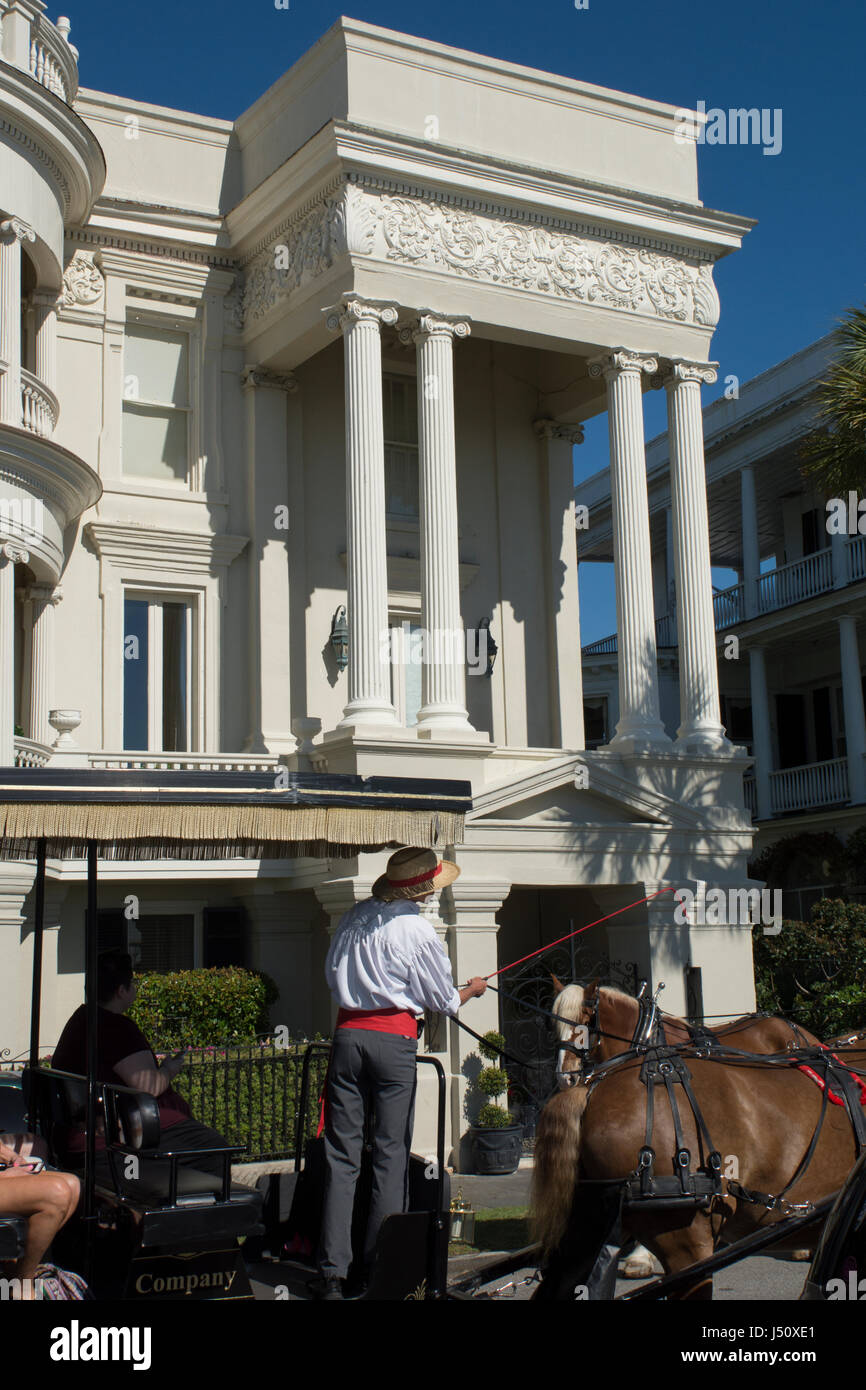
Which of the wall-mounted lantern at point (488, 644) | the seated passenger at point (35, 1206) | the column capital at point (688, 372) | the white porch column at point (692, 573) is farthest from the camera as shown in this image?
the wall-mounted lantern at point (488, 644)

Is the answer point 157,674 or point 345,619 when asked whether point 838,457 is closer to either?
point 345,619

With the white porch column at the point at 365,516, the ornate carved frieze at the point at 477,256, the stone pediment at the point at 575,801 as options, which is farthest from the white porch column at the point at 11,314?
the stone pediment at the point at 575,801

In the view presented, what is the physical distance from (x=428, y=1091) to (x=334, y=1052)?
30.2 feet

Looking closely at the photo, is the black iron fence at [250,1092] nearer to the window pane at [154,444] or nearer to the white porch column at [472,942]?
the white porch column at [472,942]

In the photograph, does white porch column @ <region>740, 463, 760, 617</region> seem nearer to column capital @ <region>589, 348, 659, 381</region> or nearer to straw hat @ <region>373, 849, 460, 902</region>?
column capital @ <region>589, 348, 659, 381</region>

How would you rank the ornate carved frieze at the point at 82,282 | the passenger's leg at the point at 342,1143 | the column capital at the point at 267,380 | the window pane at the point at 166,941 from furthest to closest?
the column capital at the point at 267,380 < the ornate carved frieze at the point at 82,282 < the window pane at the point at 166,941 < the passenger's leg at the point at 342,1143

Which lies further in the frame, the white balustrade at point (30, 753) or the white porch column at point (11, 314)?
the white porch column at point (11, 314)

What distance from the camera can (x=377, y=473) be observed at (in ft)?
60.0

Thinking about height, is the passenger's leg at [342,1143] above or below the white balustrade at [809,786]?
below

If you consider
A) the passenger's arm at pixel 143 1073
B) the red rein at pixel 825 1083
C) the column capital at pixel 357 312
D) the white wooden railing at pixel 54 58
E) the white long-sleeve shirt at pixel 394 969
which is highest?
the white wooden railing at pixel 54 58

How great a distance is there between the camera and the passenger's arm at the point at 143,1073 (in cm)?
700

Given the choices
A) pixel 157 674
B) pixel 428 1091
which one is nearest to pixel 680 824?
pixel 428 1091

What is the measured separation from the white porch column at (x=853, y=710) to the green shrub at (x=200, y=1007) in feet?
44.4

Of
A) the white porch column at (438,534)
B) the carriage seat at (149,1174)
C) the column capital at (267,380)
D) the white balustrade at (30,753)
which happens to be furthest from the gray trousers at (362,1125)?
the column capital at (267,380)
